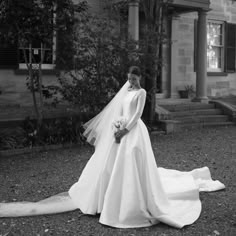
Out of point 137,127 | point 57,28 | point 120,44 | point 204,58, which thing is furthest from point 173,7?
point 137,127

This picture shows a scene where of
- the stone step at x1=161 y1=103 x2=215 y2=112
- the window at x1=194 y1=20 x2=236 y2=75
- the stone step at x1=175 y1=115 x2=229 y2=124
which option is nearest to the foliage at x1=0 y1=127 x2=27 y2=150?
the stone step at x1=175 y1=115 x2=229 y2=124

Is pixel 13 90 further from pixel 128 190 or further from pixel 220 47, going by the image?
pixel 220 47

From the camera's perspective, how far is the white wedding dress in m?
4.43

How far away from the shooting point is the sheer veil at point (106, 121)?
193 inches

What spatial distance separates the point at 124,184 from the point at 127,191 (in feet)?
0.29

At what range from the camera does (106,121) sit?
499 centimetres

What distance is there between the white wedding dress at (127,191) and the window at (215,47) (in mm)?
11657

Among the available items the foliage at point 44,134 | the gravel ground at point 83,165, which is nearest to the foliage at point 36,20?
the foliage at point 44,134

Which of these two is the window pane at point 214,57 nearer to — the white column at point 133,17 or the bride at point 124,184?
the white column at point 133,17

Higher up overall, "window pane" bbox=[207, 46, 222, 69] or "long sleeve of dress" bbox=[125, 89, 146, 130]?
"window pane" bbox=[207, 46, 222, 69]

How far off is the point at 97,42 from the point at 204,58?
540cm

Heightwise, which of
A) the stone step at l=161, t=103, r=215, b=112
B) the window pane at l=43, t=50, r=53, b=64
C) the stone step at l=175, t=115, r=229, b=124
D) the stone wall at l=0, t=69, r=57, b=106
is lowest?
the stone step at l=175, t=115, r=229, b=124

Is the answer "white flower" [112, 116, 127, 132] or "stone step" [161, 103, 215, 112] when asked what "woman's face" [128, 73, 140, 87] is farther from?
"stone step" [161, 103, 215, 112]

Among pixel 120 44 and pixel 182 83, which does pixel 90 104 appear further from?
pixel 182 83
